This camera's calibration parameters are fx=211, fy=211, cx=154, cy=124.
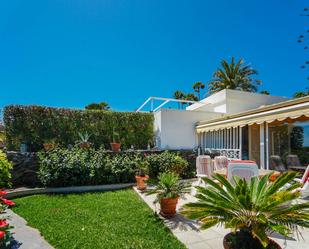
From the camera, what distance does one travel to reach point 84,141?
1750 cm

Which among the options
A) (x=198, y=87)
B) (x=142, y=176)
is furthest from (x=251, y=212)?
(x=198, y=87)

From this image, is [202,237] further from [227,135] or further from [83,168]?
[227,135]

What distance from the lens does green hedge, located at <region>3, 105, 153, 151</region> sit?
17.0m

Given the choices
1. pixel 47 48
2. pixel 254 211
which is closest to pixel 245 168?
pixel 254 211

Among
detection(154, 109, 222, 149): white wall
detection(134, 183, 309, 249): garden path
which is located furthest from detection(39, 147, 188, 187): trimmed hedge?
detection(134, 183, 309, 249): garden path

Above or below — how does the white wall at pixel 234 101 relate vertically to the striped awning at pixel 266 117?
above

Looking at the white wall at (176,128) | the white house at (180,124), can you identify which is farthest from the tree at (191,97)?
the white wall at (176,128)

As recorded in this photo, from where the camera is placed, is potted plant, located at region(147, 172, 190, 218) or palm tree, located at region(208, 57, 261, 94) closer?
potted plant, located at region(147, 172, 190, 218)

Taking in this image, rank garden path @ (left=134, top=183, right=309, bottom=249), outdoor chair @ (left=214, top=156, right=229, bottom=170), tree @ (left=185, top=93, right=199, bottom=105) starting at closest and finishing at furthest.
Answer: garden path @ (left=134, top=183, right=309, bottom=249)
outdoor chair @ (left=214, top=156, right=229, bottom=170)
tree @ (left=185, top=93, right=199, bottom=105)

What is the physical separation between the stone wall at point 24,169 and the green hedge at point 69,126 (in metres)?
3.24

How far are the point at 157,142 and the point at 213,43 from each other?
15.1 meters

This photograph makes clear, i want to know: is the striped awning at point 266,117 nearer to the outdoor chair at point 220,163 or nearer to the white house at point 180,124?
the white house at point 180,124

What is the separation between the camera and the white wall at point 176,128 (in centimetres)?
2041

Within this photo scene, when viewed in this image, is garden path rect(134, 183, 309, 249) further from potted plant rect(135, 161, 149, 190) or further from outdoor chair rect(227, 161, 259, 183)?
potted plant rect(135, 161, 149, 190)
